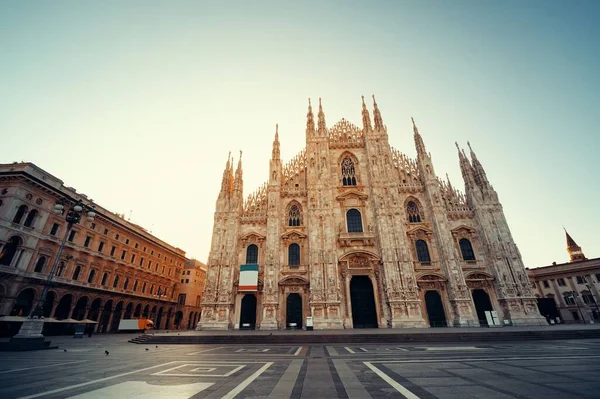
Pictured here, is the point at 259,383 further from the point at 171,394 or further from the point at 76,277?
the point at 76,277

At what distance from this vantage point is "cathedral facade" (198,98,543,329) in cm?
2322

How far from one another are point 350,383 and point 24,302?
3096 cm

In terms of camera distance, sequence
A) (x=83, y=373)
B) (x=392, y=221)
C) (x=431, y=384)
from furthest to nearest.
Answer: (x=392, y=221)
(x=83, y=373)
(x=431, y=384)

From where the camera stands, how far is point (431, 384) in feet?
17.9

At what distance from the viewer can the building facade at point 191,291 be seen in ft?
152

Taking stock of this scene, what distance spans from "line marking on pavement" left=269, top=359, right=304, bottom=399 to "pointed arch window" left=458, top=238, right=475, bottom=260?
23.9m

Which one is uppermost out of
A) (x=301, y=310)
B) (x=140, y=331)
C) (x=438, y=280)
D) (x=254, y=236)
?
(x=254, y=236)

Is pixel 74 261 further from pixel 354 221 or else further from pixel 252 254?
pixel 354 221

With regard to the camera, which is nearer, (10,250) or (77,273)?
(10,250)

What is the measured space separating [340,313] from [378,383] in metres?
18.3

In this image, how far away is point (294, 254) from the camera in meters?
26.4

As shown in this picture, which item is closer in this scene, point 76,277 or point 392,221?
point 392,221

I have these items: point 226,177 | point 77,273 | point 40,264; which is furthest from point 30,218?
point 226,177

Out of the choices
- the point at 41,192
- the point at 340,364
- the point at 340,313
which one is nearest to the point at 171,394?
the point at 340,364
